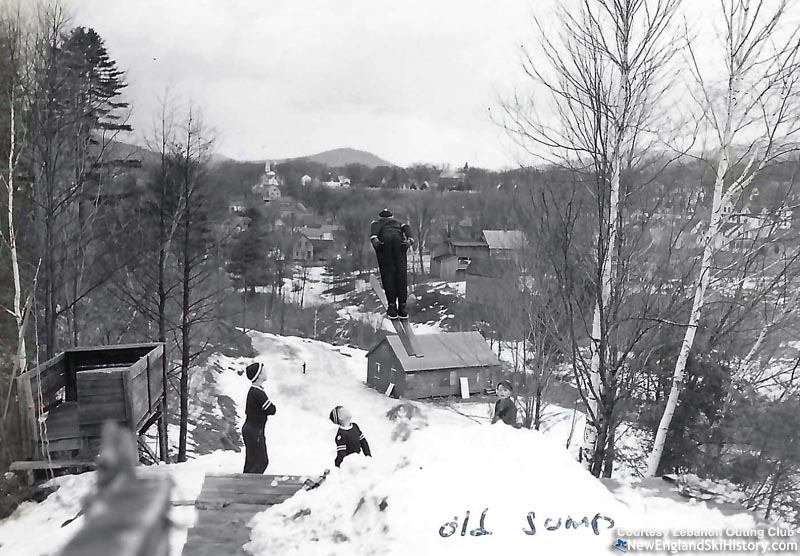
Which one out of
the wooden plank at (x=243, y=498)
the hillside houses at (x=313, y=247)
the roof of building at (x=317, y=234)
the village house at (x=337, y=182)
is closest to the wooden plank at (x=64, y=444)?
the wooden plank at (x=243, y=498)

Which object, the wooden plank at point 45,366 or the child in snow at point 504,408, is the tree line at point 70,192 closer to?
the wooden plank at point 45,366

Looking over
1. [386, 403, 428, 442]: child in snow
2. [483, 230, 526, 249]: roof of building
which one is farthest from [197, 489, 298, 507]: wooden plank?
[386, 403, 428, 442]: child in snow

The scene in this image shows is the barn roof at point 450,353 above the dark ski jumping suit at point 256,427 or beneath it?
beneath

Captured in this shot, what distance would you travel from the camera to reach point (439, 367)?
23.7 m

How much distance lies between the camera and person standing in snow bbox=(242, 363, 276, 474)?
625 cm

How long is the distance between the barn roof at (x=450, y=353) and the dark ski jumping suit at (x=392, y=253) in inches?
647

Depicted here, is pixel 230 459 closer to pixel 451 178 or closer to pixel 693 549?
pixel 693 549

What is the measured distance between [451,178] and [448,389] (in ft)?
44.0

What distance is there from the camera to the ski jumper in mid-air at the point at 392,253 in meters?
6.36

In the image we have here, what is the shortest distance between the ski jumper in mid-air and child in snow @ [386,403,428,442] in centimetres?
1318

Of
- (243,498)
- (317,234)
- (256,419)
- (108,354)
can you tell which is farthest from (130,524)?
(317,234)

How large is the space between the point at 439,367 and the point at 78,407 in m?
18.7

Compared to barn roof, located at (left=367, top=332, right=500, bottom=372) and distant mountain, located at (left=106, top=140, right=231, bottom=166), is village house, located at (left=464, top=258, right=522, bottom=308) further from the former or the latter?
distant mountain, located at (left=106, top=140, right=231, bottom=166)

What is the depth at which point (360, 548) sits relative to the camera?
374 cm
